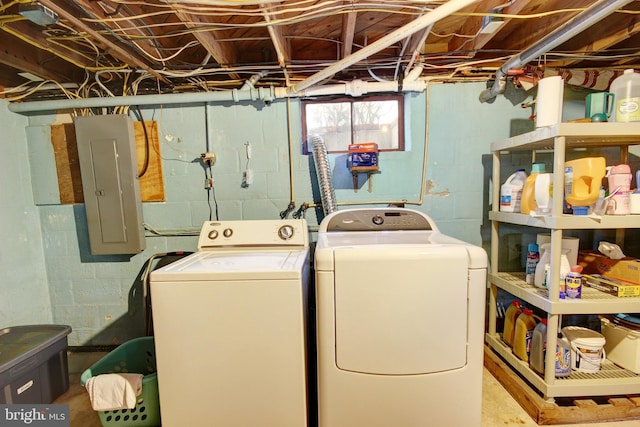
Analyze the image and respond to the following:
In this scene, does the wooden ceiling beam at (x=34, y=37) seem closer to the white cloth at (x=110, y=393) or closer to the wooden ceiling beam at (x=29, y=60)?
the wooden ceiling beam at (x=29, y=60)

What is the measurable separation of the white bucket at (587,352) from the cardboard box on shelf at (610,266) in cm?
37

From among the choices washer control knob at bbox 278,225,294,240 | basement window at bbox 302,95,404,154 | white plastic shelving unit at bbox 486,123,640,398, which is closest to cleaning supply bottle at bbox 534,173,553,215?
white plastic shelving unit at bbox 486,123,640,398

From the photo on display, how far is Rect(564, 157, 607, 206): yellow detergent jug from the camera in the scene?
1.34m

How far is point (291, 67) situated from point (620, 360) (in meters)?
2.57

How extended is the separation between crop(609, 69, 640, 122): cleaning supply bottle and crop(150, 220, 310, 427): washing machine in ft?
5.77

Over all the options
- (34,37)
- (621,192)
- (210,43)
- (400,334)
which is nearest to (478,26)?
(621,192)

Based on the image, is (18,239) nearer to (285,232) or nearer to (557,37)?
(285,232)

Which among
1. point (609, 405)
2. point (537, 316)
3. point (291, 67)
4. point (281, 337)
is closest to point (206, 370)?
point (281, 337)

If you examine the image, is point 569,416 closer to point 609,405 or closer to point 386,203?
point 609,405

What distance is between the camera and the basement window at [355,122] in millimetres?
2012

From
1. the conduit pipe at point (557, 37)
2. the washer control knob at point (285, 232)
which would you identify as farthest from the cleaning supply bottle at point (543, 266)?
the washer control knob at point (285, 232)

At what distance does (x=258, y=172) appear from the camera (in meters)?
2.00

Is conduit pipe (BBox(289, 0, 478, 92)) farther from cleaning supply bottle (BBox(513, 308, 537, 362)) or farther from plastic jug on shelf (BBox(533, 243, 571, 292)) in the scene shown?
cleaning supply bottle (BBox(513, 308, 537, 362))

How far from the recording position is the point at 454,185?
1.98m
